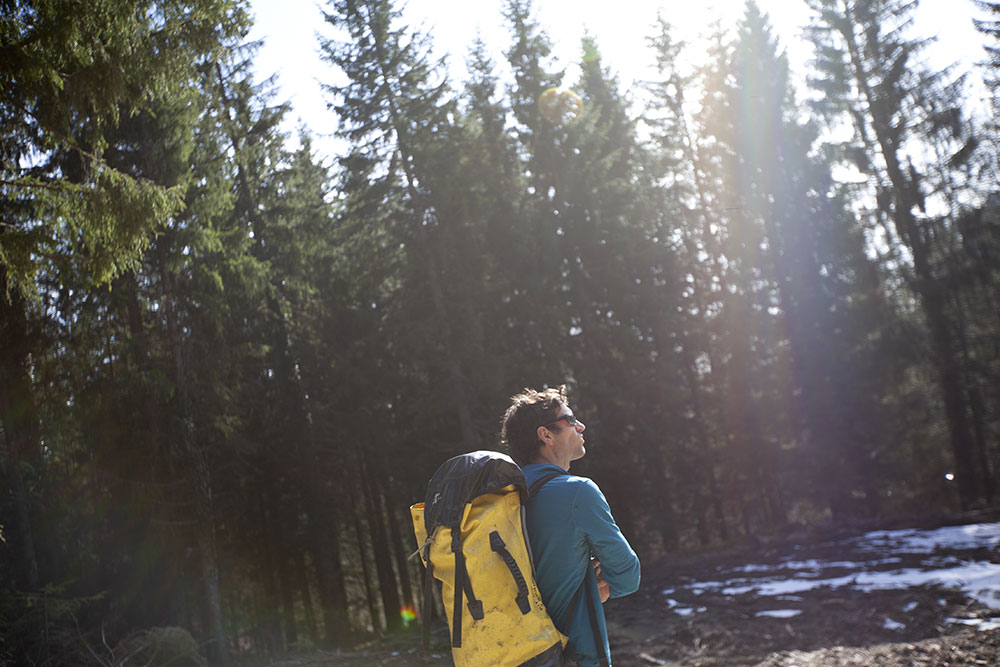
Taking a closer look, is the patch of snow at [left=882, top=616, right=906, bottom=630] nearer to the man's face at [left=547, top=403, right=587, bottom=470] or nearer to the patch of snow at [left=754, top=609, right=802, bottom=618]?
the patch of snow at [left=754, top=609, right=802, bottom=618]

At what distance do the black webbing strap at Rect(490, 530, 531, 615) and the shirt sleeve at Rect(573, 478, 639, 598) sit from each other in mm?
308

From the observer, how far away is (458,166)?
19906 millimetres

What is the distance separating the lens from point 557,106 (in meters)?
22.9

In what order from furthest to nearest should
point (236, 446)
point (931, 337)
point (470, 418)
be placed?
point (931, 337) → point (470, 418) → point (236, 446)

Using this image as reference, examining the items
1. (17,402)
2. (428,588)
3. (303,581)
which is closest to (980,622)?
(428,588)

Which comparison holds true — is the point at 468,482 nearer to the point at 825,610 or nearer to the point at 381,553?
the point at 825,610

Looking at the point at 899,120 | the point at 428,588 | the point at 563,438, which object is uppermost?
the point at 899,120

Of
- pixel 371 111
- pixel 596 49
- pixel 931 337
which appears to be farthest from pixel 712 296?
pixel 371 111

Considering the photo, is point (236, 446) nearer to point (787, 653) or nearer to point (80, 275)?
point (80, 275)

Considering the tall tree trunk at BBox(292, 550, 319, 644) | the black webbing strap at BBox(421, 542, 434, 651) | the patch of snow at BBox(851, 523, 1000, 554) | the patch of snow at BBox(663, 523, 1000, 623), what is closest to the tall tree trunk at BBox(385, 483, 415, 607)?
the tall tree trunk at BBox(292, 550, 319, 644)

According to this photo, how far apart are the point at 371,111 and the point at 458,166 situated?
2.50m

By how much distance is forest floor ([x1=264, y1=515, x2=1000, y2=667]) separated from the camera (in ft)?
26.9

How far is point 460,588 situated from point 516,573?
0.73ft

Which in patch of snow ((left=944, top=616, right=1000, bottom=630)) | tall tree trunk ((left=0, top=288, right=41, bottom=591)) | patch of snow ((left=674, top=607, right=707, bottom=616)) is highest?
tall tree trunk ((left=0, top=288, right=41, bottom=591))
